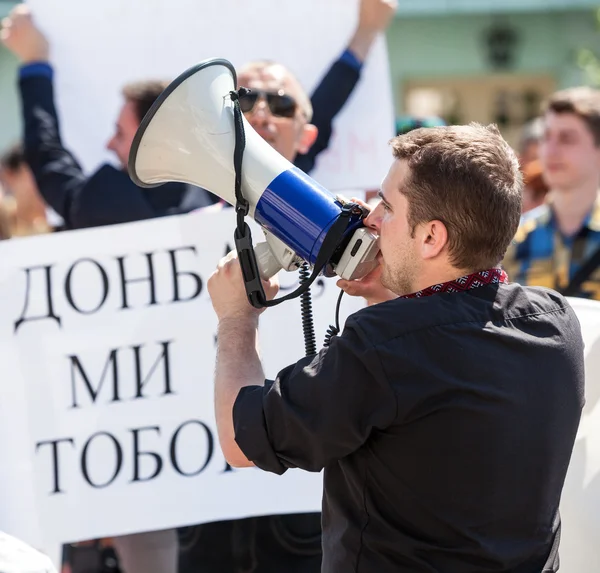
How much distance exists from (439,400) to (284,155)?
1560 mm

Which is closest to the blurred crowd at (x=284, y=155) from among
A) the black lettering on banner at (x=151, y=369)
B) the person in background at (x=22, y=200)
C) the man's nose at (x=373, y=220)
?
the black lettering on banner at (x=151, y=369)

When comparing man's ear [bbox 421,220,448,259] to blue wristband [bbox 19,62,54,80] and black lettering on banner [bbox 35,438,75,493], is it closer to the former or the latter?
black lettering on banner [bbox 35,438,75,493]

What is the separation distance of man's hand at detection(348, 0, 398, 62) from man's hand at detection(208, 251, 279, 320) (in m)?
1.50

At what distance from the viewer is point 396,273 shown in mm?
1706

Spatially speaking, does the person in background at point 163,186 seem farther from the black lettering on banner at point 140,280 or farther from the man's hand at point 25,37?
the black lettering on banner at point 140,280

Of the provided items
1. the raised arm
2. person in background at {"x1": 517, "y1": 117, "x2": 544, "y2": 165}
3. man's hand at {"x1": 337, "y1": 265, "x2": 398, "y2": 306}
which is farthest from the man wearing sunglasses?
person in background at {"x1": 517, "y1": 117, "x2": 544, "y2": 165}

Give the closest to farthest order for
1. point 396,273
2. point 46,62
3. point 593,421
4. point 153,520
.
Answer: point 396,273, point 593,421, point 153,520, point 46,62

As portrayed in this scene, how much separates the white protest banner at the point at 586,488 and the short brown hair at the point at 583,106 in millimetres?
1962

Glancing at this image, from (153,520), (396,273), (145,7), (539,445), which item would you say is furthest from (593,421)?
(145,7)

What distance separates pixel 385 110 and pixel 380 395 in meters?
1.93

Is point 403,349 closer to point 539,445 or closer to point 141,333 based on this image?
point 539,445

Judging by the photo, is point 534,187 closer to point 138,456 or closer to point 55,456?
point 138,456

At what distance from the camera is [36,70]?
3213 millimetres

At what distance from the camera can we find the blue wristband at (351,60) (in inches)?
127
